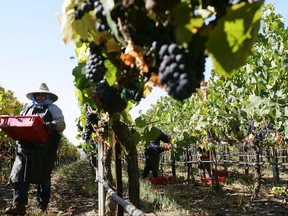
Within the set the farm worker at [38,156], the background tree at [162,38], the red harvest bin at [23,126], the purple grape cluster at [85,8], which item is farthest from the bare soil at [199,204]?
the purple grape cluster at [85,8]

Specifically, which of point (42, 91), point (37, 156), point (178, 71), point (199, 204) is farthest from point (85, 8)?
point (199, 204)

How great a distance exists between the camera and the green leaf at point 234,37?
80cm

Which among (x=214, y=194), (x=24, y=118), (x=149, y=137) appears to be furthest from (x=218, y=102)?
(x=149, y=137)

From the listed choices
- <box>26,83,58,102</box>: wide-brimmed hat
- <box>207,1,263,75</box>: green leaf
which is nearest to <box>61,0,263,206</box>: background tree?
<box>207,1,263,75</box>: green leaf

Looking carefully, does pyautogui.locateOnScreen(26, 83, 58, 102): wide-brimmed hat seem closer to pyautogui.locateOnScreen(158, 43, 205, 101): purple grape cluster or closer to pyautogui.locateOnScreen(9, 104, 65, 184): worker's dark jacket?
pyautogui.locateOnScreen(9, 104, 65, 184): worker's dark jacket

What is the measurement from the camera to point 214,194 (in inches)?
311

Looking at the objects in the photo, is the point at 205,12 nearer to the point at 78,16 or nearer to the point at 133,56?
the point at 133,56

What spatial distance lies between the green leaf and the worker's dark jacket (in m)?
3.98

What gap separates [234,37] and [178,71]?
0.15 metres

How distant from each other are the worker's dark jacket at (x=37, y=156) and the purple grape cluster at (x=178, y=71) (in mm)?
3899

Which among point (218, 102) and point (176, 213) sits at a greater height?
point (218, 102)

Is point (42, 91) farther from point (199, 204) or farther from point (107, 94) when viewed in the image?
point (199, 204)

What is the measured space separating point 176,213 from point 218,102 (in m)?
4.06

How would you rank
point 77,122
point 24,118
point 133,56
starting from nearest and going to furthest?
point 133,56, point 24,118, point 77,122
